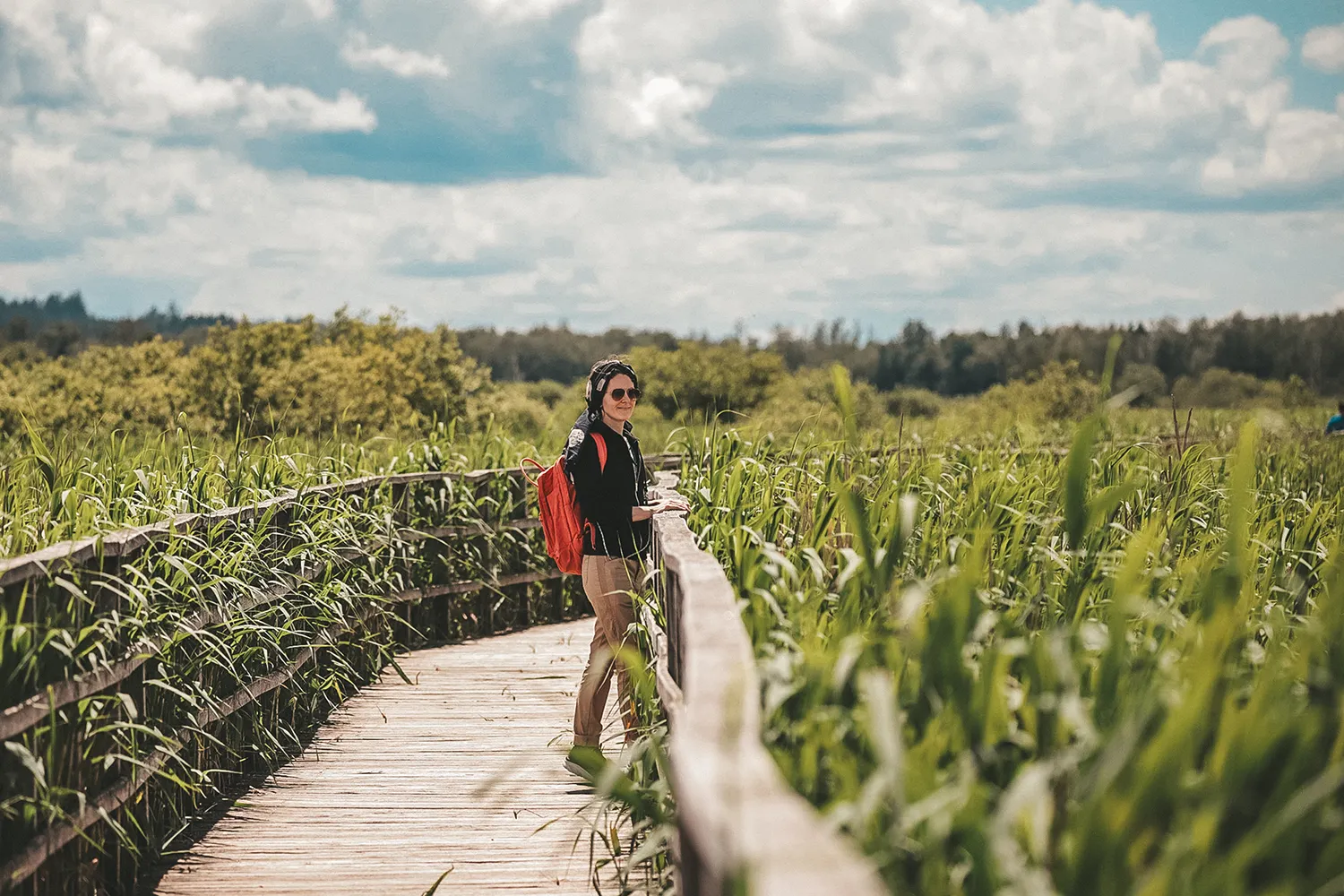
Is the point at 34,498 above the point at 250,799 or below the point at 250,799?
above

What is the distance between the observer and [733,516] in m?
4.94

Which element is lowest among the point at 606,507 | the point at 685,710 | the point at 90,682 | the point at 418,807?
the point at 418,807

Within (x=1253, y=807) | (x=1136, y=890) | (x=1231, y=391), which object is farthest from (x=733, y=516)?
(x=1231, y=391)

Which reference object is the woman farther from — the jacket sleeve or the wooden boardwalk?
the wooden boardwalk

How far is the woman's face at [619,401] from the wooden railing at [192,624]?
1.79 metres

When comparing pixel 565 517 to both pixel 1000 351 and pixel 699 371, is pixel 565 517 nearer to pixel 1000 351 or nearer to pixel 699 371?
pixel 699 371

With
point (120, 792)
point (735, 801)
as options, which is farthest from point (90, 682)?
point (735, 801)

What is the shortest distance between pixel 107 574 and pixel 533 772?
7.78 ft

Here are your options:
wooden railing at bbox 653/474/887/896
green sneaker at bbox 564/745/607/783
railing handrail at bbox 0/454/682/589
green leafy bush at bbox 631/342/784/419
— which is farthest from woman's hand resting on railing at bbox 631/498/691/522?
green leafy bush at bbox 631/342/784/419

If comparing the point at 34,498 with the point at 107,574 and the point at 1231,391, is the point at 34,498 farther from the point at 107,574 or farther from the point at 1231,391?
the point at 1231,391

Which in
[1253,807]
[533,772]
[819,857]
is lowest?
[533,772]

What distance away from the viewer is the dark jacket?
5.54 metres

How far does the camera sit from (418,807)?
5.34 m

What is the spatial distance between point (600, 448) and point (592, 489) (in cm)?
19
